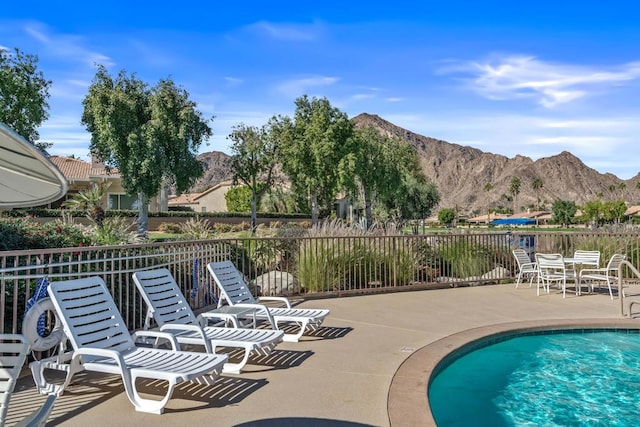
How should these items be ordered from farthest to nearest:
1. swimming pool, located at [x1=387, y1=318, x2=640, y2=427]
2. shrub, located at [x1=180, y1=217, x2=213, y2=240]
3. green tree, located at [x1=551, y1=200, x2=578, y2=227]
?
1. green tree, located at [x1=551, y1=200, x2=578, y2=227]
2. shrub, located at [x1=180, y1=217, x2=213, y2=240]
3. swimming pool, located at [x1=387, y1=318, x2=640, y2=427]

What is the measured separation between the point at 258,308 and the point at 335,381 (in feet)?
6.10

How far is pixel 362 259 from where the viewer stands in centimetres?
1161

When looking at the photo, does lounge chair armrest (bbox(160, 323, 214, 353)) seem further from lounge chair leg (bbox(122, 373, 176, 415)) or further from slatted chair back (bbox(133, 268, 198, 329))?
lounge chair leg (bbox(122, 373, 176, 415))

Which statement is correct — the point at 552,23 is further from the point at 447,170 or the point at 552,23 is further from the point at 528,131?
the point at 447,170

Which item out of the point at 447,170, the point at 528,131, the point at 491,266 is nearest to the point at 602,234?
the point at 491,266

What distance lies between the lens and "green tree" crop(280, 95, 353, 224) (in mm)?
35344

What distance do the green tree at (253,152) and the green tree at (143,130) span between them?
20.4 ft

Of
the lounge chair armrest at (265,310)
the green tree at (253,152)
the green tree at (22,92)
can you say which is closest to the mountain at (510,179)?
the green tree at (253,152)

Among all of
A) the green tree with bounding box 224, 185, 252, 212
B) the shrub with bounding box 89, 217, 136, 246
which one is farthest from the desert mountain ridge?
the shrub with bounding box 89, 217, 136, 246

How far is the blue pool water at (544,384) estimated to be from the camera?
5.15 meters

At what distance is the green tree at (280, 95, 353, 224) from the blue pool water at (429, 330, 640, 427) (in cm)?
2785

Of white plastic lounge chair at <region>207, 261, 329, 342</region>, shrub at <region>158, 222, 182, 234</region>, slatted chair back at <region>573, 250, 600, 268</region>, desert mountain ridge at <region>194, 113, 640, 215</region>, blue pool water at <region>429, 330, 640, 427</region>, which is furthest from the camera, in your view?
desert mountain ridge at <region>194, 113, 640, 215</region>

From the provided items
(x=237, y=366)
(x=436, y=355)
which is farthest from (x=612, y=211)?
(x=237, y=366)

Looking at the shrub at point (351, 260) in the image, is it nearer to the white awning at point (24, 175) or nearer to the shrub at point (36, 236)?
the shrub at point (36, 236)
